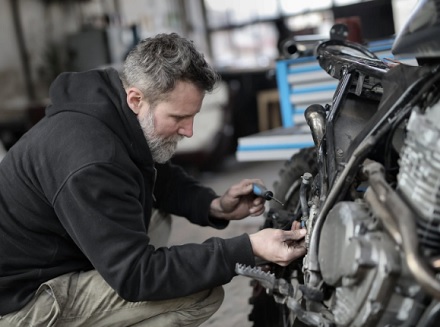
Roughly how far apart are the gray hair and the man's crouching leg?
1.97ft

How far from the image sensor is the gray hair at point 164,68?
1756 mm

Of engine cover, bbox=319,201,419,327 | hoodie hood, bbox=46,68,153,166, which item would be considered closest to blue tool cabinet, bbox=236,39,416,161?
hoodie hood, bbox=46,68,153,166

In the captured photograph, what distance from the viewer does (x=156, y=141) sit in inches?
73.4

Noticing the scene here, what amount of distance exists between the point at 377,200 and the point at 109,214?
712 mm

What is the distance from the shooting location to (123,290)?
64.5 inches

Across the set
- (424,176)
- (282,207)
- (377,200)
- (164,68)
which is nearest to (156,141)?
(164,68)

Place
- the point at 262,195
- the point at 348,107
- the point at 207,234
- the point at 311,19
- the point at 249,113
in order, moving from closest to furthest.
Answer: the point at 348,107 < the point at 262,195 < the point at 207,234 < the point at 249,113 < the point at 311,19

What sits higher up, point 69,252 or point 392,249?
point 392,249

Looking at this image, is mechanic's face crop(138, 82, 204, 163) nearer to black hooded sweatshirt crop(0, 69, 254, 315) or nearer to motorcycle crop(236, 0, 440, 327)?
black hooded sweatshirt crop(0, 69, 254, 315)

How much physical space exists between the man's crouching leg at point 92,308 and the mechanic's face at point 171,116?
460 millimetres

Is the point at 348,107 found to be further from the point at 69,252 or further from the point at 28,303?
the point at 28,303

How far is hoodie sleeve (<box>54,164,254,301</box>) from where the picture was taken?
5.31ft

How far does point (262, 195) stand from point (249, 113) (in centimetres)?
553

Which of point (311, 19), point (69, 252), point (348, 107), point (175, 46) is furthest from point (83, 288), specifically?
point (311, 19)
